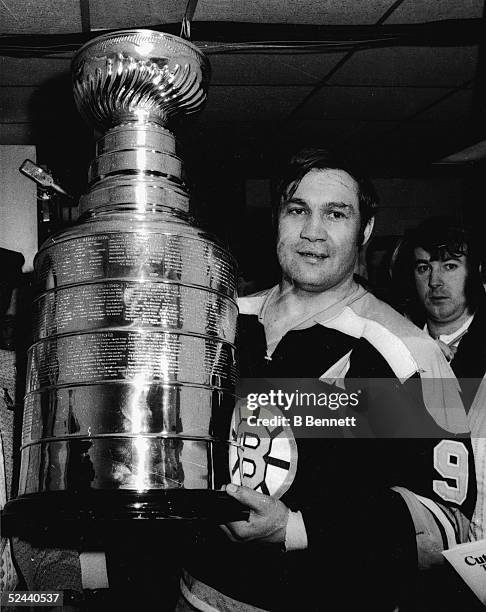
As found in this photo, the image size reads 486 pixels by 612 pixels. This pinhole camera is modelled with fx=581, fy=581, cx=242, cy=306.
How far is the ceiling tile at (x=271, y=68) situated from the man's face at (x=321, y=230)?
572 mm

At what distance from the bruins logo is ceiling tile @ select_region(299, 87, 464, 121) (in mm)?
1002

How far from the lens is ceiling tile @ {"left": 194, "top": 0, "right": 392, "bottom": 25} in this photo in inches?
43.8

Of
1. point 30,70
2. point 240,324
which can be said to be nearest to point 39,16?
point 30,70

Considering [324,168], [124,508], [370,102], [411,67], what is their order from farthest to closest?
[370,102] < [411,67] < [324,168] < [124,508]

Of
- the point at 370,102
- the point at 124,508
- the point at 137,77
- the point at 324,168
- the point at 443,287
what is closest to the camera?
the point at 124,508

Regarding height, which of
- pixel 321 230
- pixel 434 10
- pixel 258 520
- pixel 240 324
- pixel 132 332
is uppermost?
pixel 434 10

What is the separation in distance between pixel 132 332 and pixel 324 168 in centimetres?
51

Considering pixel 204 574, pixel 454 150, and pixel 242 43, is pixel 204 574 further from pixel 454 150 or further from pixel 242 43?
pixel 454 150

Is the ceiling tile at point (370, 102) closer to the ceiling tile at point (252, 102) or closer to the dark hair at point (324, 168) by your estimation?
the ceiling tile at point (252, 102)

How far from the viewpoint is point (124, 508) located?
0.57 m

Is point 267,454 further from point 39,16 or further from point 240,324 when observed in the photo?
point 39,16

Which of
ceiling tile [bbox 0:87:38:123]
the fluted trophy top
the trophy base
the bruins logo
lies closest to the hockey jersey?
the bruins logo

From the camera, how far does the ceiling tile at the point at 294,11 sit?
1113 mm

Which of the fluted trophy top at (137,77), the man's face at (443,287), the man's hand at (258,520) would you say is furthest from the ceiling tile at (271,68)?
the man's hand at (258,520)
